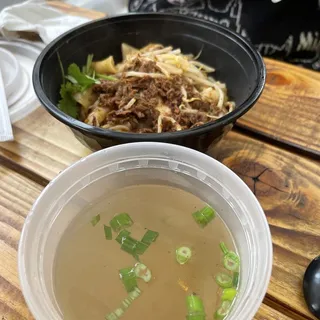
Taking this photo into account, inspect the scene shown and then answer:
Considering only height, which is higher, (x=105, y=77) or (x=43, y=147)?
(x=105, y=77)

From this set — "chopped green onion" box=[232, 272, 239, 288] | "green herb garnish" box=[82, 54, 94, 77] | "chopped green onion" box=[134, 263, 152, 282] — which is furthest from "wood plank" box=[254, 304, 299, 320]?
"green herb garnish" box=[82, 54, 94, 77]

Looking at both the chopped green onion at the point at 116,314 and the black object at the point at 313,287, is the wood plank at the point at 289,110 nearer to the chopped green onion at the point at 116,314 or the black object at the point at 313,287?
the black object at the point at 313,287

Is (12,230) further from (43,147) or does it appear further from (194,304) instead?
(194,304)

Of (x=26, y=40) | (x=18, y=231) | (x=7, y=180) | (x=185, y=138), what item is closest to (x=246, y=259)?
(x=185, y=138)

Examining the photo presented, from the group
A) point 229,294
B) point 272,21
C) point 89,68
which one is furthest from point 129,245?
point 272,21

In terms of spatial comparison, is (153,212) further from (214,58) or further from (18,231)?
(214,58)

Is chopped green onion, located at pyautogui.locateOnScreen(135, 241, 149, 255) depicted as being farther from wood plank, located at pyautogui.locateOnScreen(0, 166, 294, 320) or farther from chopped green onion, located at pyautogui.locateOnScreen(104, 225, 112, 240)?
wood plank, located at pyautogui.locateOnScreen(0, 166, 294, 320)
